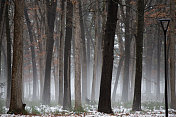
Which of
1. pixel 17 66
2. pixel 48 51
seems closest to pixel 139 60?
pixel 17 66

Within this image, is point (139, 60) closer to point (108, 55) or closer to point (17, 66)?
point (108, 55)

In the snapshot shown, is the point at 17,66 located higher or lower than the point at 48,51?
lower

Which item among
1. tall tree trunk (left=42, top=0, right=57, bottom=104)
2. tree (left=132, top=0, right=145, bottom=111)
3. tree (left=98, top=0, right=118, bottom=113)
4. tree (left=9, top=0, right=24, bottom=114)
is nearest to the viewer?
tree (left=9, top=0, right=24, bottom=114)

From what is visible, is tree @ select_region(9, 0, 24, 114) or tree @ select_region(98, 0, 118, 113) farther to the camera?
tree @ select_region(98, 0, 118, 113)

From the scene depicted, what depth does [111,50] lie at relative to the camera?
12.0 m

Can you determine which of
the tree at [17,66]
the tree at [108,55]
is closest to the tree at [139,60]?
the tree at [108,55]

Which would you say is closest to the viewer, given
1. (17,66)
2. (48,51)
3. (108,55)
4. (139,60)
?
(17,66)

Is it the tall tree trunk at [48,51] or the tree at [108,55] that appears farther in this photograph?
the tall tree trunk at [48,51]

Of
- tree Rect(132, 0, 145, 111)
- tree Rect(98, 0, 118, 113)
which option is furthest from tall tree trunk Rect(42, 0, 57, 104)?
tree Rect(98, 0, 118, 113)

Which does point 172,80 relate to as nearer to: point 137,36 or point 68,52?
point 137,36

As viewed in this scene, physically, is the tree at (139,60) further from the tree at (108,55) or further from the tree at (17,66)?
the tree at (17,66)

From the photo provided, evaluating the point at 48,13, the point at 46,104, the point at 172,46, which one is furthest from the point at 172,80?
the point at 48,13

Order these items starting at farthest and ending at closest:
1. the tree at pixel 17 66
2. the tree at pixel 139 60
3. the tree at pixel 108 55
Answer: the tree at pixel 139 60
the tree at pixel 108 55
the tree at pixel 17 66

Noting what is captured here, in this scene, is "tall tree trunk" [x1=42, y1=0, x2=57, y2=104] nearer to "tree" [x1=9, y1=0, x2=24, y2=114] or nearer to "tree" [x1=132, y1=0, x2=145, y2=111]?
"tree" [x1=132, y1=0, x2=145, y2=111]
